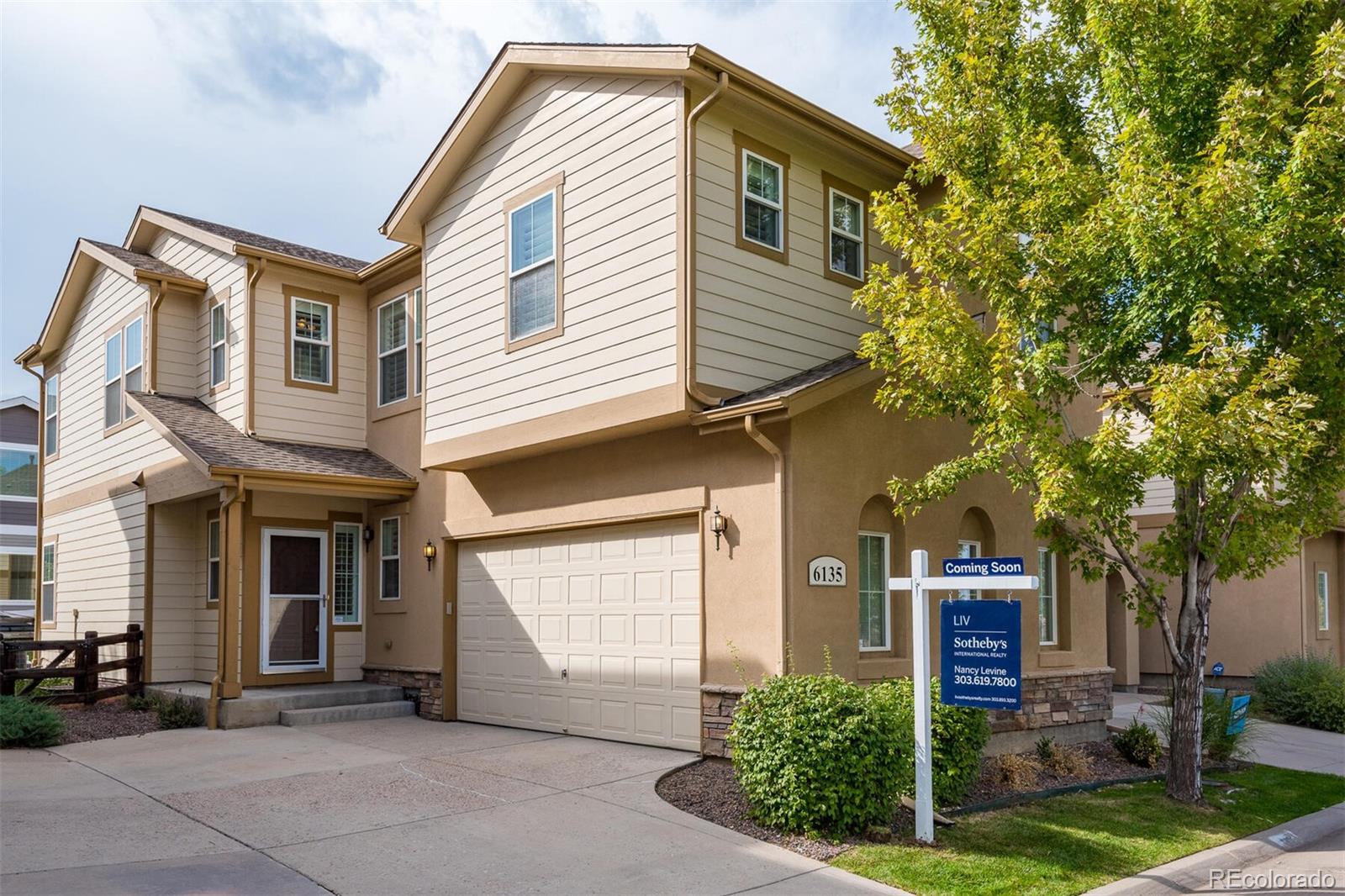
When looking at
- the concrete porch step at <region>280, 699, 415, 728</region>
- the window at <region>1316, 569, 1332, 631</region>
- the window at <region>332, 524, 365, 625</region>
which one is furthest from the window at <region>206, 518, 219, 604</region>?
the window at <region>1316, 569, 1332, 631</region>

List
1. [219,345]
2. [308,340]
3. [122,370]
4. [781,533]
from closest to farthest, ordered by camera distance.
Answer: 1. [781,533]
2. [308,340]
3. [219,345]
4. [122,370]

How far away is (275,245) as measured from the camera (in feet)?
54.1

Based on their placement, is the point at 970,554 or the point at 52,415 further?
the point at 52,415

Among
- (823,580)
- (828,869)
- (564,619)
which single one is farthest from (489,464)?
(828,869)

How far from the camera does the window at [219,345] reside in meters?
16.0

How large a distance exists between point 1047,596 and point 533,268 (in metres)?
7.60

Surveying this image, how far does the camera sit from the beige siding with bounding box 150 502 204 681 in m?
16.2

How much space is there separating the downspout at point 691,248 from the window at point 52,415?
640 inches

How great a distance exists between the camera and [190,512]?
55.2 ft

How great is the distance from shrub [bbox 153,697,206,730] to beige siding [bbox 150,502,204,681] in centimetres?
271

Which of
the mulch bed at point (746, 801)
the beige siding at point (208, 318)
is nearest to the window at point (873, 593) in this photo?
the mulch bed at point (746, 801)

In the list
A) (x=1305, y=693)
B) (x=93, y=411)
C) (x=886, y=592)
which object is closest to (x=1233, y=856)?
(x=886, y=592)

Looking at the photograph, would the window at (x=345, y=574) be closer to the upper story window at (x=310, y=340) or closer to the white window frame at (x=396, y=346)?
the white window frame at (x=396, y=346)

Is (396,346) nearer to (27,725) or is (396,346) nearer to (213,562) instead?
(213,562)
